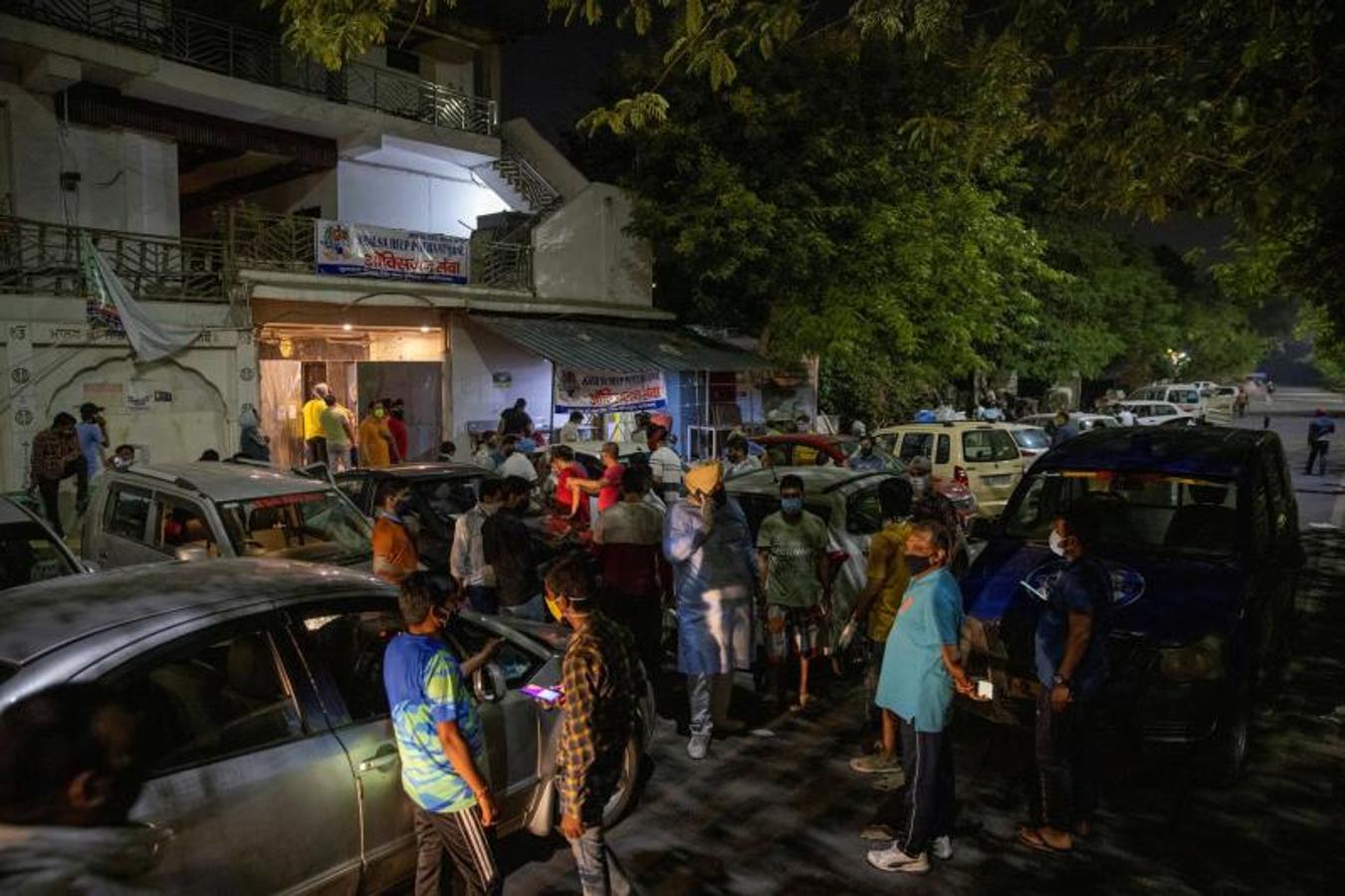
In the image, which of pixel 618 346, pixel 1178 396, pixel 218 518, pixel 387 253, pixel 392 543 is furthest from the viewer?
pixel 1178 396

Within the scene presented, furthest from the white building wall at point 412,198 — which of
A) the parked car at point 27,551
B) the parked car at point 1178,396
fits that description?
the parked car at point 1178,396

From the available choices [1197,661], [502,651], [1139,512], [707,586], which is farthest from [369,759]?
[1139,512]

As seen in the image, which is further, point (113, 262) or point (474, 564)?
point (113, 262)

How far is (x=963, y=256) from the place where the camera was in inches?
846

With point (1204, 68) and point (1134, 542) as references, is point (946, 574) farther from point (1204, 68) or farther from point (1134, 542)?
point (1204, 68)

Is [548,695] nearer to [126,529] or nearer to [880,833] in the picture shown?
[880,833]

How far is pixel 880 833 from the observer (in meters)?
4.83

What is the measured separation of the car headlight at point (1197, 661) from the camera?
206 inches

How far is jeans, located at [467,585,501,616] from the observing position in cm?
661

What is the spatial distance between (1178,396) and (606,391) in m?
28.8

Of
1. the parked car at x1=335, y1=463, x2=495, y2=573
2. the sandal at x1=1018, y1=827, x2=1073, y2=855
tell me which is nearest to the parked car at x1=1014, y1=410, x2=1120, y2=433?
the parked car at x1=335, y1=463, x2=495, y2=573

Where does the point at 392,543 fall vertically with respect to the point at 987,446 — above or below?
below

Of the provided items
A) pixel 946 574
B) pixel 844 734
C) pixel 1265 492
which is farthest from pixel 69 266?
pixel 1265 492

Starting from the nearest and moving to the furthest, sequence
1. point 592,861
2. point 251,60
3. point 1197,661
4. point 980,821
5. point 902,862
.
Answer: point 592,861 → point 902,862 → point 980,821 → point 1197,661 → point 251,60
